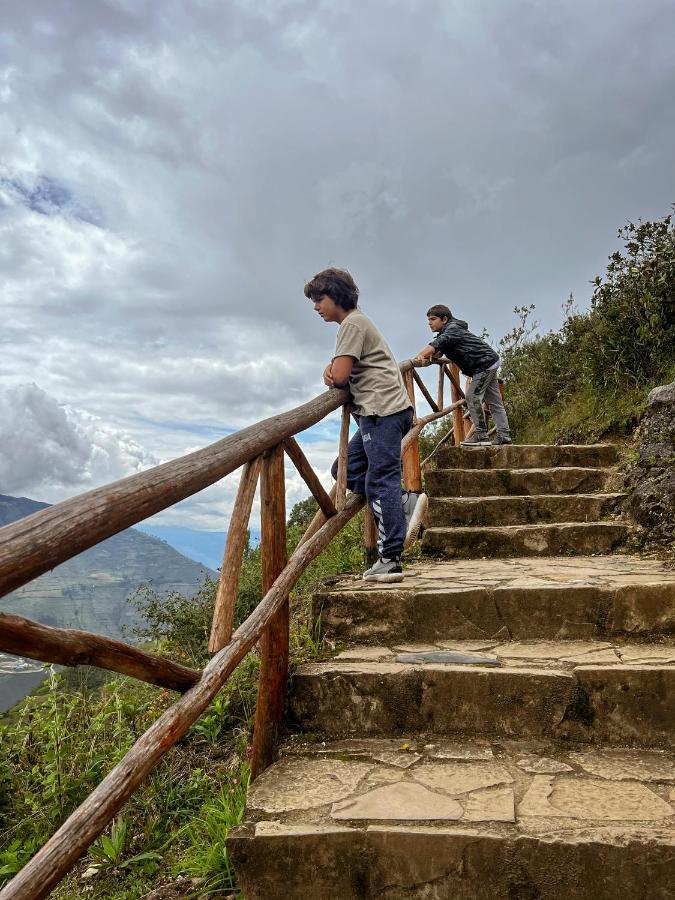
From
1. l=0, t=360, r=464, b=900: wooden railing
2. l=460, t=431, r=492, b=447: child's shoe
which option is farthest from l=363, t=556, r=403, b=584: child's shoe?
l=460, t=431, r=492, b=447: child's shoe

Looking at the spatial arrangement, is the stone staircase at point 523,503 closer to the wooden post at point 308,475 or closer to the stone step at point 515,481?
the stone step at point 515,481

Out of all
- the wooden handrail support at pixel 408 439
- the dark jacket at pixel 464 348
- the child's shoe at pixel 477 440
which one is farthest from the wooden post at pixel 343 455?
the dark jacket at pixel 464 348

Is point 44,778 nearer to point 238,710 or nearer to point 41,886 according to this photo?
point 238,710

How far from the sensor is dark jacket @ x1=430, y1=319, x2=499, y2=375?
6516 mm

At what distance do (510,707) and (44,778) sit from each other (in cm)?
258

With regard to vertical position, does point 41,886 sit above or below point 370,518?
below

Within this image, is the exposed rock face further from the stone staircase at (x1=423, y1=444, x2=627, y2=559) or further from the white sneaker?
the white sneaker

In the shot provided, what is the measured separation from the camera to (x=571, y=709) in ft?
7.16

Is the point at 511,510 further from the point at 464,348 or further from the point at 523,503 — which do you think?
the point at 464,348

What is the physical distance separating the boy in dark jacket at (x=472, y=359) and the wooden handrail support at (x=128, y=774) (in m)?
4.71

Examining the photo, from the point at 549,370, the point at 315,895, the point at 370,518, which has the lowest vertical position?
the point at 315,895

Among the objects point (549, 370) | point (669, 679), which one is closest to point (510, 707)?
point (669, 679)

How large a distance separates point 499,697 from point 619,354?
5.55m

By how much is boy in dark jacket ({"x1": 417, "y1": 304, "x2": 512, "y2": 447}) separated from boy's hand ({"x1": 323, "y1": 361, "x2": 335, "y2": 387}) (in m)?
3.40
